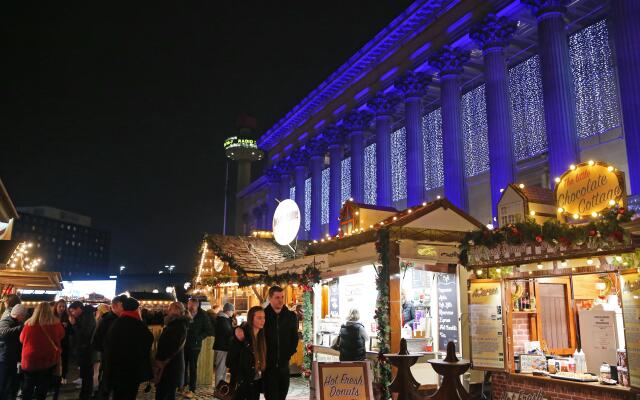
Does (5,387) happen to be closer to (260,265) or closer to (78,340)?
(78,340)

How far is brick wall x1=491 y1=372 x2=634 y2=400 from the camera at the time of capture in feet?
23.9

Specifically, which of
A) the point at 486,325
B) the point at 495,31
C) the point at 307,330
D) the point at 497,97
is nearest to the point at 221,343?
the point at 307,330

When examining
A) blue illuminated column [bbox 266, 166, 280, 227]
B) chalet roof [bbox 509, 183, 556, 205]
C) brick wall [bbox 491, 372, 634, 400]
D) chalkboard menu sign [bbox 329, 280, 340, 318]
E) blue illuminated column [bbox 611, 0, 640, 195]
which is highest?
blue illuminated column [bbox 266, 166, 280, 227]

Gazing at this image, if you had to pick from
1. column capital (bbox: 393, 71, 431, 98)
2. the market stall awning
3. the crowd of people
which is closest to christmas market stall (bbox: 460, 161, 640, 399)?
the crowd of people

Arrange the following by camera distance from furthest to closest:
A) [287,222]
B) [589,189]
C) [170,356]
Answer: [287,222], [589,189], [170,356]

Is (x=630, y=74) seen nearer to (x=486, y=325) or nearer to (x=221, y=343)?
(x=486, y=325)

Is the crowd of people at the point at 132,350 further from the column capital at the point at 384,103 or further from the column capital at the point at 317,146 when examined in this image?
the column capital at the point at 317,146

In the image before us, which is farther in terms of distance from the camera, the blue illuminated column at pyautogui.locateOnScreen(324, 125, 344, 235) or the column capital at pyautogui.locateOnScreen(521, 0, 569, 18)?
the blue illuminated column at pyautogui.locateOnScreen(324, 125, 344, 235)

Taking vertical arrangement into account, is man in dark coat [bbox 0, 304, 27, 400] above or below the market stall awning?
below

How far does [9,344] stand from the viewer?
786cm

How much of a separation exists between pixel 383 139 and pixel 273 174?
17878mm

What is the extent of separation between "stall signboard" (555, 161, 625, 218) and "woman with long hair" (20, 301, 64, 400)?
28.3 feet

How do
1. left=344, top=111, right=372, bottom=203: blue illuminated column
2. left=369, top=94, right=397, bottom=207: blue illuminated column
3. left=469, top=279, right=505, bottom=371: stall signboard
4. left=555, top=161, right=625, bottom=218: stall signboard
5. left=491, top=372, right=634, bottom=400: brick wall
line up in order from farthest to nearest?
1. left=344, top=111, right=372, bottom=203: blue illuminated column
2. left=369, top=94, right=397, bottom=207: blue illuminated column
3. left=469, top=279, right=505, bottom=371: stall signboard
4. left=555, top=161, right=625, bottom=218: stall signboard
5. left=491, top=372, right=634, bottom=400: brick wall

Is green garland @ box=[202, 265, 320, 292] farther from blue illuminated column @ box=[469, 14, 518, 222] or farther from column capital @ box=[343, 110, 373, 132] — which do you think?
column capital @ box=[343, 110, 373, 132]
